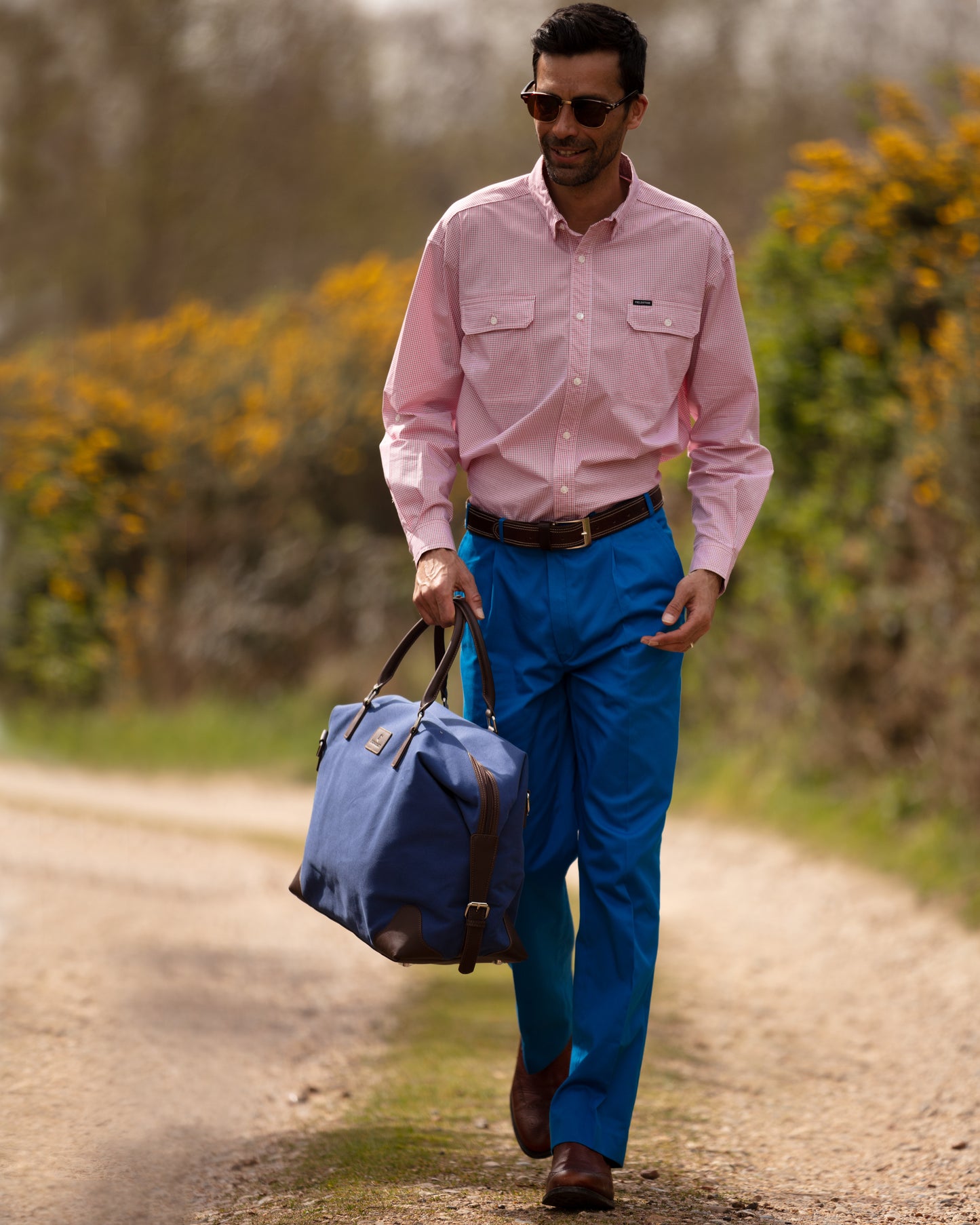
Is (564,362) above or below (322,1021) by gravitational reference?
above

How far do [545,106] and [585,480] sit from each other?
71 centimetres

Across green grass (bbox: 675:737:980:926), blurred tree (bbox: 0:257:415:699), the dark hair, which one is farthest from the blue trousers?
blurred tree (bbox: 0:257:415:699)

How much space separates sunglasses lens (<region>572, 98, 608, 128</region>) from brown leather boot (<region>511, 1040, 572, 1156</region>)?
1.85 meters

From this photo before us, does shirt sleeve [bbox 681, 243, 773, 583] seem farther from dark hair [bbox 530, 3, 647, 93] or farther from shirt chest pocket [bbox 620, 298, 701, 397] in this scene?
dark hair [bbox 530, 3, 647, 93]

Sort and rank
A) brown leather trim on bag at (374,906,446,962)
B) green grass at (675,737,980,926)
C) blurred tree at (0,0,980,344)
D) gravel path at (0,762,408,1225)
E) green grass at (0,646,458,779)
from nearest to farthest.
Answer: brown leather trim on bag at (374,906,446,962) → gravel path at (0,762,408,1225) → green grass at (675,737,980,926) → green grass at (0,646,458,779) → blurred tree at (0,0,980,344)

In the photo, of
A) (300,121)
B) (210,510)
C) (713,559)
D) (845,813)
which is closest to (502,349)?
Result: (713,559)

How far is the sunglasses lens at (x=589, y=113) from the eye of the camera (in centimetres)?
293

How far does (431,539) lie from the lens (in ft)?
10.0

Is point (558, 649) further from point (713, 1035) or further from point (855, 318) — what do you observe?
point (855, 318)

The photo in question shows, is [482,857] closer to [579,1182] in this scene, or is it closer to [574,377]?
[579,1182]

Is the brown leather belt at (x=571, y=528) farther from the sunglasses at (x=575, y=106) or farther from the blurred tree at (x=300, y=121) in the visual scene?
the blurred tree at (x=300, y=121)

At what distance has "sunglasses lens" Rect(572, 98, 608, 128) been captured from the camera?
2932 millimetres

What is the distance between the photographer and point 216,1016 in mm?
4484

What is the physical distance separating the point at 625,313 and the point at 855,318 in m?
4.86
